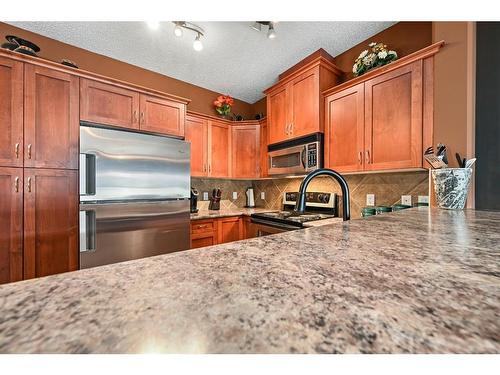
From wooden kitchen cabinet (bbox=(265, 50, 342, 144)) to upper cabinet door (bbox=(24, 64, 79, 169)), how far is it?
199cm

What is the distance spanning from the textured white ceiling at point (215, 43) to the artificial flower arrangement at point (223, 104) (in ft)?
1.27

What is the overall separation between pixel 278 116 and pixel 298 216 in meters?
1.24

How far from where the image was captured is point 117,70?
2432mm

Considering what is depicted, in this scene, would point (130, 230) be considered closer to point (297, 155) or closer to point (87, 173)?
point (87, 173)

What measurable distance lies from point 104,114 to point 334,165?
2.19 meters

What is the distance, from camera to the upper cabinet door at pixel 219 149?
9.72 ft

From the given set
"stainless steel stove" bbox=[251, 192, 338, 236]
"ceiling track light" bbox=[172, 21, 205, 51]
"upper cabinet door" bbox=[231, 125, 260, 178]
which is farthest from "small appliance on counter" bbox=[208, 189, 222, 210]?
"ceiling track light" bbox=[172, 21, 205, 51]

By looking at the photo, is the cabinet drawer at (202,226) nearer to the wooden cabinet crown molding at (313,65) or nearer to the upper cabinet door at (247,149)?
the upper cabinet door at (247,149)

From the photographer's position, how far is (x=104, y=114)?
6.37ft

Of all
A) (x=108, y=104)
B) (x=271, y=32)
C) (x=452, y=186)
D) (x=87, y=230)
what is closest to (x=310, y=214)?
(x=452, y=186)

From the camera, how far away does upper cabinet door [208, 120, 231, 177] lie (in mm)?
2964

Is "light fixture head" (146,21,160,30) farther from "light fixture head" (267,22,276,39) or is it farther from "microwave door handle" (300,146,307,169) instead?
"microwave door handle" (300,146,307,169)

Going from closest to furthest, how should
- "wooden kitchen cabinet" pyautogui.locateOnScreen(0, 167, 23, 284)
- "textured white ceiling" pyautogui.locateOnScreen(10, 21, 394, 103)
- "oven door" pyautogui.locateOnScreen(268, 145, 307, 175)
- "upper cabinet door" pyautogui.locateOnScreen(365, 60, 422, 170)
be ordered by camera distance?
"wooden kitchen cabinet" pyautogui.locateOnScreen(0, 167, 23, 284)
"upper cabinet door" pyautogui.locateOnScreen(365, 60, 422, 170)
"textured white ceiling" pyautogui.locateOnScreen(10, 21, 394, 103)
"oven door" pyautogui.locateOnScreen(268, 145, 307, 175)
